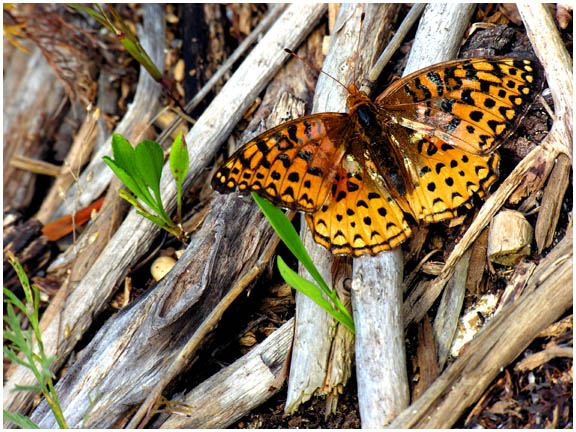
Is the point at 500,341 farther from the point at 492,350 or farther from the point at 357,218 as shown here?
the point at 357,218

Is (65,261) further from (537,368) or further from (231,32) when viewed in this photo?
(537,368)

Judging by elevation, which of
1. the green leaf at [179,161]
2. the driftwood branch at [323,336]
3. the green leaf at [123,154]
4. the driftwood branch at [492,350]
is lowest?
the driftwood branch at [492,350]

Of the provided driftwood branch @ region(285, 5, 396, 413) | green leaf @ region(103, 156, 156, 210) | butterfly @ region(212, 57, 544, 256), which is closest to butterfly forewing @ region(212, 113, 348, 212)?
butterfly @ region(212, 57, 544, 256)

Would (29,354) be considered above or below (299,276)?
above

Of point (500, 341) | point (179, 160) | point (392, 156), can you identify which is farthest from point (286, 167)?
point (500, 341)

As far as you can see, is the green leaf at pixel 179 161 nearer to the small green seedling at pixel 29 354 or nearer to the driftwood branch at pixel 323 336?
the driftwood branch at pixel 323 336

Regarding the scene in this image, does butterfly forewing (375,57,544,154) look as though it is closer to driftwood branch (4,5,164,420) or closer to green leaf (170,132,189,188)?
green leaf (170,132,189,188)

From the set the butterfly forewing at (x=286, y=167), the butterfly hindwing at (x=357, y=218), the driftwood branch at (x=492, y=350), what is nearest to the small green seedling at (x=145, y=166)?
the butterfly forewing at (x=286, y=167)
